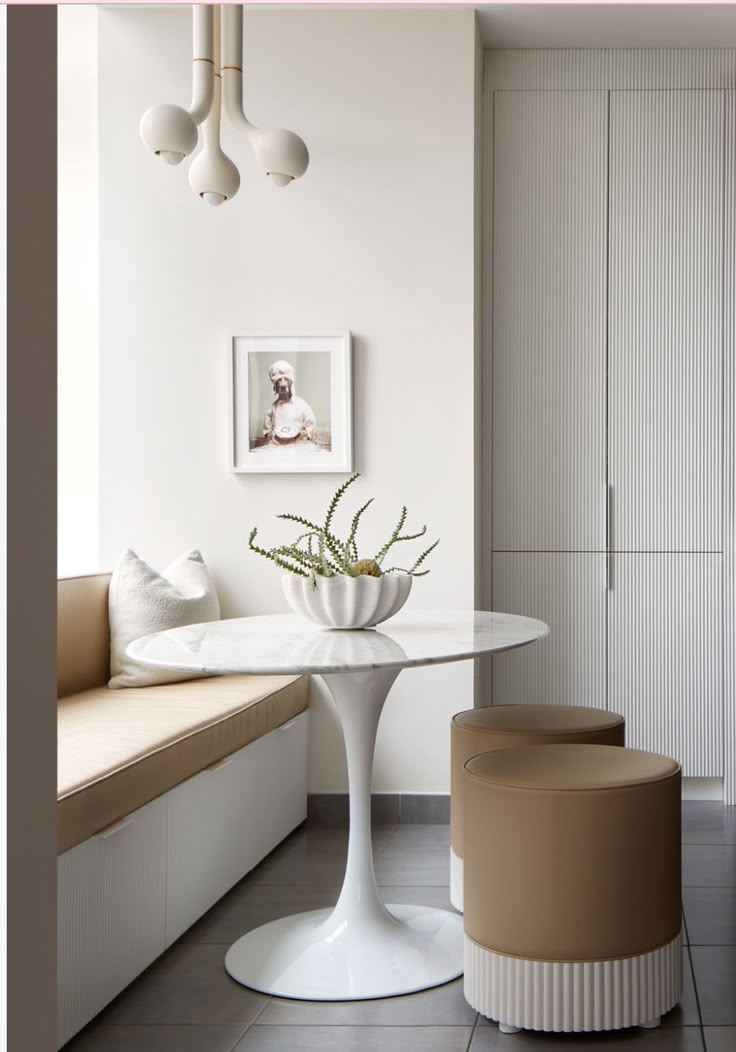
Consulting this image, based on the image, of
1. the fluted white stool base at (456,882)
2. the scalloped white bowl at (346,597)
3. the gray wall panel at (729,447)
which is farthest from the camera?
the gray wall panel at (729,447)

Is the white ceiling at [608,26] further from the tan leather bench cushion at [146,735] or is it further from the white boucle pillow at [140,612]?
the tan leather bench cushion at [146,735]

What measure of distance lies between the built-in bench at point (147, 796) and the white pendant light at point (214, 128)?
1.32 meters

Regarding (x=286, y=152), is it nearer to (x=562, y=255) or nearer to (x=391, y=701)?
(x=562, y=255)

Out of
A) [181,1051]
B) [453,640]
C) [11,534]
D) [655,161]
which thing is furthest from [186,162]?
[11,534]

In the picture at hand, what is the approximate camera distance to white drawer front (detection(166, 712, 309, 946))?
2654 millimetres

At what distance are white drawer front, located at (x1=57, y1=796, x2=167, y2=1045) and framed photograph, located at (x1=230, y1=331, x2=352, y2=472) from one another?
5.11 ft

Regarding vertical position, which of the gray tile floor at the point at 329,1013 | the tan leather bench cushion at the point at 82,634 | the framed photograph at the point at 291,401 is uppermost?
the framed photograph at the point at 291,401

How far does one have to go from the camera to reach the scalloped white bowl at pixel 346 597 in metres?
2.46

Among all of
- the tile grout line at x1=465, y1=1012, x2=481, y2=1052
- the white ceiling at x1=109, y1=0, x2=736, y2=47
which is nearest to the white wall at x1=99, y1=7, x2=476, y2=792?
the white ceiling at x1=109, y1=0, x2=736, y2=47

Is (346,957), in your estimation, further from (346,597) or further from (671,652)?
(671,652)

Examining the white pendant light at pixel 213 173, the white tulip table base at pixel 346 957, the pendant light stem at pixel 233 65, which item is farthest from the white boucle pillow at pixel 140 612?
the pendant light stem at pixel 233 65

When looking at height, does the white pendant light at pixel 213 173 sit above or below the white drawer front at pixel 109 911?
above

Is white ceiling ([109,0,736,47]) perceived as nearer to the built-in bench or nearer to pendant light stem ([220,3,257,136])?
pendant light stem ([220,3,257,136])

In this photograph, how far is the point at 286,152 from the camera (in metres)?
3.19
